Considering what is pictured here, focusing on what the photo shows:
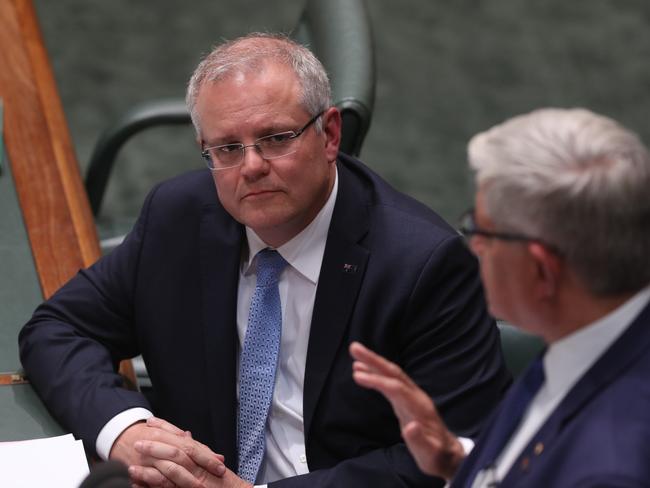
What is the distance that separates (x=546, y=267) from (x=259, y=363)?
2.93 feet

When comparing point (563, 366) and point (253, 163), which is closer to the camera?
point (563, 366)

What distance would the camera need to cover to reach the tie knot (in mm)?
2125

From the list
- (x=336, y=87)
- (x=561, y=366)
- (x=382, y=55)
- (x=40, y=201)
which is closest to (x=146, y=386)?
(x=40, y=201)

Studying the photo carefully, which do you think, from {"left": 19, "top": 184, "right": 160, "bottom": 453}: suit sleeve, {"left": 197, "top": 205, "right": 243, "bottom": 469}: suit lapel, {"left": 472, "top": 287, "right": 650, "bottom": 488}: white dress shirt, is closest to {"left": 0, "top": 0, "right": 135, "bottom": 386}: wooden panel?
{"left": 19, "top": 184, "right": 160, "bottom": 453}: suit sleeve

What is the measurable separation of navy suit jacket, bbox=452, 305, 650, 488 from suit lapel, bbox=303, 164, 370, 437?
689 mm

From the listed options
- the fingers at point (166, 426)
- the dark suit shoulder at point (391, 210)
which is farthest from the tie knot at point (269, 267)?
the fingers at point (166, 426)

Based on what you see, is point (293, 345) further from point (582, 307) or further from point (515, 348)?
point (582, 307)

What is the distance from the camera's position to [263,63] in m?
2.01

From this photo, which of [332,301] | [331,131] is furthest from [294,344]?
[331,131]

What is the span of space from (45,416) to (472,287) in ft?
2.48

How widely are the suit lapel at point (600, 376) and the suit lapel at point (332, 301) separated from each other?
72 centimetres

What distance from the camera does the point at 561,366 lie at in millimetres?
1375

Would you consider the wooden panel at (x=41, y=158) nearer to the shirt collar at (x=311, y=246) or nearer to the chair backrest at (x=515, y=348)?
the shirt collar at (x=311, y=246)

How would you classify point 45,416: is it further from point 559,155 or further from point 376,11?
point 376,11
